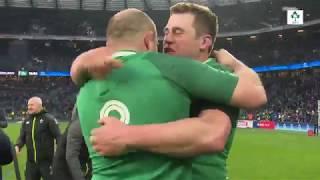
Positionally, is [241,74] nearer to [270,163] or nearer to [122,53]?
[122,53]

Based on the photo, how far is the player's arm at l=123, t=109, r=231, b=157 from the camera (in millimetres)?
2330

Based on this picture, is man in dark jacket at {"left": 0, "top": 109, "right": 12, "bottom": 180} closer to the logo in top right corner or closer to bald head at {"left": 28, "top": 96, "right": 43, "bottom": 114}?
bald head at {"left": 28, "top": 96, "right": 43, "bottom": 114}

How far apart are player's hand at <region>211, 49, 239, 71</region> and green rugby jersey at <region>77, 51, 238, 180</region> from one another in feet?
1.06

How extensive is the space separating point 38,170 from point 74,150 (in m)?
4.40

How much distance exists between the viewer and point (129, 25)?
2.41m

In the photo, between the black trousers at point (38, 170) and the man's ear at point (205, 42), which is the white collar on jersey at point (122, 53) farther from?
the black trousers at point (38, 170)

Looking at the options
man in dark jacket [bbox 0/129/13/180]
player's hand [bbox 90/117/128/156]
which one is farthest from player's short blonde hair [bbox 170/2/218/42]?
man in dark jacket [bbox 0/129/13/180]

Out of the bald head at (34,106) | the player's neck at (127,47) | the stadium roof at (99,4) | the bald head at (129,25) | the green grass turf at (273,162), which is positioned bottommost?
the green grass turf at (273,162)

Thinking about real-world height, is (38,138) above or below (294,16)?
below

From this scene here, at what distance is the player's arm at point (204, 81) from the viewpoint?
2.35 meters

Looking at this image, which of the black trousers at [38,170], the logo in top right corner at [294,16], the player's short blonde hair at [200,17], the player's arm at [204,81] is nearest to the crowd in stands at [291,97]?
the logo in top right corner at [294,16]

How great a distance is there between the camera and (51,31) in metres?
69.3

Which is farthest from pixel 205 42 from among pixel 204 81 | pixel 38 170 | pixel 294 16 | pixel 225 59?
pixel 294 16

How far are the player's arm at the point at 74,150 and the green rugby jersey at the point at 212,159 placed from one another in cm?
332
